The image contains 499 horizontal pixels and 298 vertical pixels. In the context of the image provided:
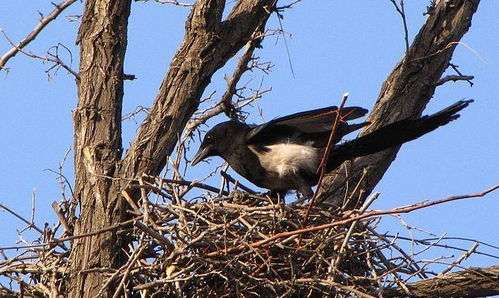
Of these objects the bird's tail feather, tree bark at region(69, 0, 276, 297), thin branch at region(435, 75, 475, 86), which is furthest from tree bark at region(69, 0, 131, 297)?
thin branch at region(435, 75, 475, 86)

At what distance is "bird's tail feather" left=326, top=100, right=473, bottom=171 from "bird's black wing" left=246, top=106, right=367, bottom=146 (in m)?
0.19

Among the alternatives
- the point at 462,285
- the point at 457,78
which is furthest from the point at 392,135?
the point at 462,285

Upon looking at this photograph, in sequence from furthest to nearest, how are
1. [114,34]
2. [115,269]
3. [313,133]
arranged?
[313,133]
[114,34]
[115,269]

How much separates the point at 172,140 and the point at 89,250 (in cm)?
87

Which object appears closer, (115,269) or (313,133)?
(115,269)

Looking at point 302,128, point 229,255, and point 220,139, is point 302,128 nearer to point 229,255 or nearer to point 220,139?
point 220,139

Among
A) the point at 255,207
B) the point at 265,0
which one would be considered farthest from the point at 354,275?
the point at 265,0

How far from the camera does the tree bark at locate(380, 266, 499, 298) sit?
668cm

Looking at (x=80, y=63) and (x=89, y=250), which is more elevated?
(x=80, y=63)

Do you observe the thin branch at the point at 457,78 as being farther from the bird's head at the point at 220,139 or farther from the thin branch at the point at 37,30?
the thin branch at the point at 37,30

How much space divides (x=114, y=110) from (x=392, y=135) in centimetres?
191

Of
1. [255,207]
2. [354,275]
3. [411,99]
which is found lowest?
[354,275]

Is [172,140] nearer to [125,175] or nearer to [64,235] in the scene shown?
[125,175]

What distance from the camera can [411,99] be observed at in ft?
27.8
